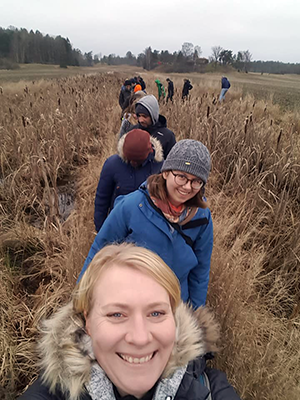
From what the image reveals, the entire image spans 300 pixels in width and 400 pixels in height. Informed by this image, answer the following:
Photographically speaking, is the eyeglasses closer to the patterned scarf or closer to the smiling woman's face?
the patterned scarf

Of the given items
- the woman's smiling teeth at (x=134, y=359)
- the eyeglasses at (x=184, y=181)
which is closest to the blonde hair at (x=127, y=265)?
the woman's smiling teeth at (x=134, y=359)

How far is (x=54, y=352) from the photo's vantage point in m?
0.76

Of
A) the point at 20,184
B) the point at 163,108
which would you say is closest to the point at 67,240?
the point at 20,184

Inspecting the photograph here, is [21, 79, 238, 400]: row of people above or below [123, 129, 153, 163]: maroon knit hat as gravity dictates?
below

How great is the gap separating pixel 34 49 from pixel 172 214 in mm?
75870

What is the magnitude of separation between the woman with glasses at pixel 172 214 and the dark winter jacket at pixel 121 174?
629 millimetres

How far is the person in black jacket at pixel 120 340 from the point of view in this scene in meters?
0.67

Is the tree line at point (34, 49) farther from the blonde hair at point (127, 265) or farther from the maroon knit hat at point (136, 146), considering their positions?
the blonde hair at point (127, 265)

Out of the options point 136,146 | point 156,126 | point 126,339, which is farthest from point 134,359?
point 156,126

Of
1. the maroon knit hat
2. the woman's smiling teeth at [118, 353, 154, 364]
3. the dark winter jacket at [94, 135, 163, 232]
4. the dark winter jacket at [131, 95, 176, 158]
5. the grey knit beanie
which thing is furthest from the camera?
the dark winter jacket at [131, 95, 176, 158]

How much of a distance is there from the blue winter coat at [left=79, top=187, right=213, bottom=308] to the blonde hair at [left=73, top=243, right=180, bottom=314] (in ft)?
1.26

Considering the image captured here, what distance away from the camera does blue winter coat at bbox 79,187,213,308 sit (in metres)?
1.21

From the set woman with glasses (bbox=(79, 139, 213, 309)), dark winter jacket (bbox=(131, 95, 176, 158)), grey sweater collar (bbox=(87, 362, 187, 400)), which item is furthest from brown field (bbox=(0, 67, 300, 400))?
dark winter jacket (bbox=(131, 95, 176, 158))

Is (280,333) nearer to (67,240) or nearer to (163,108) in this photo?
(67,240)
